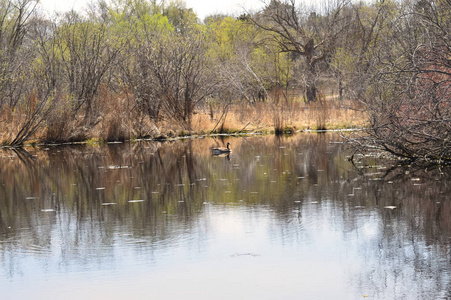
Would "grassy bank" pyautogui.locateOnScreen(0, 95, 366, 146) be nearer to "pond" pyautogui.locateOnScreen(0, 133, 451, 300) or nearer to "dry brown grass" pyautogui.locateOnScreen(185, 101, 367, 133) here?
"dry brown grass" pyautogui.locateOnScreen(185, 101, 367, 133)

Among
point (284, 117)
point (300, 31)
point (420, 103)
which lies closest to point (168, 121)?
point (284, 117)

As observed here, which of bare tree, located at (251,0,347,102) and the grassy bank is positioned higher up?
bare tree, located at (251,0,347,102)

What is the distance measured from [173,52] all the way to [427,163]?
16504mm


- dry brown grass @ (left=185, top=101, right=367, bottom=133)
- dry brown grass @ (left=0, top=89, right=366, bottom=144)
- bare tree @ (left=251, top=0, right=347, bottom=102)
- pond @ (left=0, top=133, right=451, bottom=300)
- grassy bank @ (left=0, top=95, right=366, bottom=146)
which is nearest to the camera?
pond @ (left=0, top=133, right=451, bottom=300)

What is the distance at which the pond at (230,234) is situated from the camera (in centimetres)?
590

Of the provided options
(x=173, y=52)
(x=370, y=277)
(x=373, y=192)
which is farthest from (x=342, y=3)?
(x=370, y=277)

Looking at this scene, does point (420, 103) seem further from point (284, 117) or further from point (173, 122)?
point (284, 117)

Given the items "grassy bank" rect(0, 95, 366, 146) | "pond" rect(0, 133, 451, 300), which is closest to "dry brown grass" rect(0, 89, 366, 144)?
"grassy bank" rect(0, 95, 366, 146)

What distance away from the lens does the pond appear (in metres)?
5.90

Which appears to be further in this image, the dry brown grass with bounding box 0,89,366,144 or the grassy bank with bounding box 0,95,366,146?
the dry brown grass with bounding box 0,89,366,144

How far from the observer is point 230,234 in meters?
8.03

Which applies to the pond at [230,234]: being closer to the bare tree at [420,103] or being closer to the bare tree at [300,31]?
the bare tree at [420,103]

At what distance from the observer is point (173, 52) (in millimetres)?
28781

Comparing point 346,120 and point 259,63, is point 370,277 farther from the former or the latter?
point 259,63
